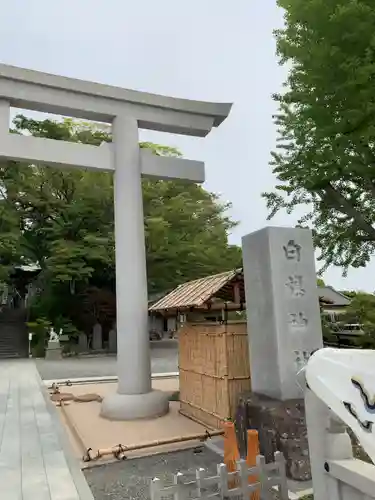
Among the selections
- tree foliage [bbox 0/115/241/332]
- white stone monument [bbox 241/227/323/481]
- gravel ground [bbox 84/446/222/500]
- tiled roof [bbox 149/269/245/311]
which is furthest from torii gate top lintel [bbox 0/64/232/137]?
tree foliage [bbox 0/115/241/332]

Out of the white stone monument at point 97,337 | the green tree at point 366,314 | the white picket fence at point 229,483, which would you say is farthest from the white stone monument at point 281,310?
the white stone monument at point 97,337

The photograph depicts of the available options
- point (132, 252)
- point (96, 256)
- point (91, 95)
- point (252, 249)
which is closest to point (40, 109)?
point (91, 95)

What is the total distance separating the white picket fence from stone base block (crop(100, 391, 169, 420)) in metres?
3.95

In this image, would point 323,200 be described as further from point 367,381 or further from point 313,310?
point 367,381

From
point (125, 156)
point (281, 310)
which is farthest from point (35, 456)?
point (125, 156)

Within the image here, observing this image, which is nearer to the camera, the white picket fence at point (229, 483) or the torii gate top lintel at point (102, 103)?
the white picket fence at point (229, 483)

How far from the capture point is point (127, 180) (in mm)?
8820

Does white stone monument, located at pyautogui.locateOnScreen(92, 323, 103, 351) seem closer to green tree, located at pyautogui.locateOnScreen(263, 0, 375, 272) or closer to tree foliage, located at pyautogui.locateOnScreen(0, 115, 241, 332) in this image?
tree foliage, located at pyautogui.locateOnScreen(0, 115, 241, 332)

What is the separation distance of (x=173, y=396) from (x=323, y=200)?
21.2 ft

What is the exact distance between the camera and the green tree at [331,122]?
24.6ft

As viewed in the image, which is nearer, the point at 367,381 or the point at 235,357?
the point at 367,381

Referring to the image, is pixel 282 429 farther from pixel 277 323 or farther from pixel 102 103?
pixel 102 103

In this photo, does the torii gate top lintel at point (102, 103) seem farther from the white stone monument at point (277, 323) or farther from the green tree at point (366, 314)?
the green tree at point (366, 314)

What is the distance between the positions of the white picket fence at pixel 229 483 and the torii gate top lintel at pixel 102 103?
7.39 meters
